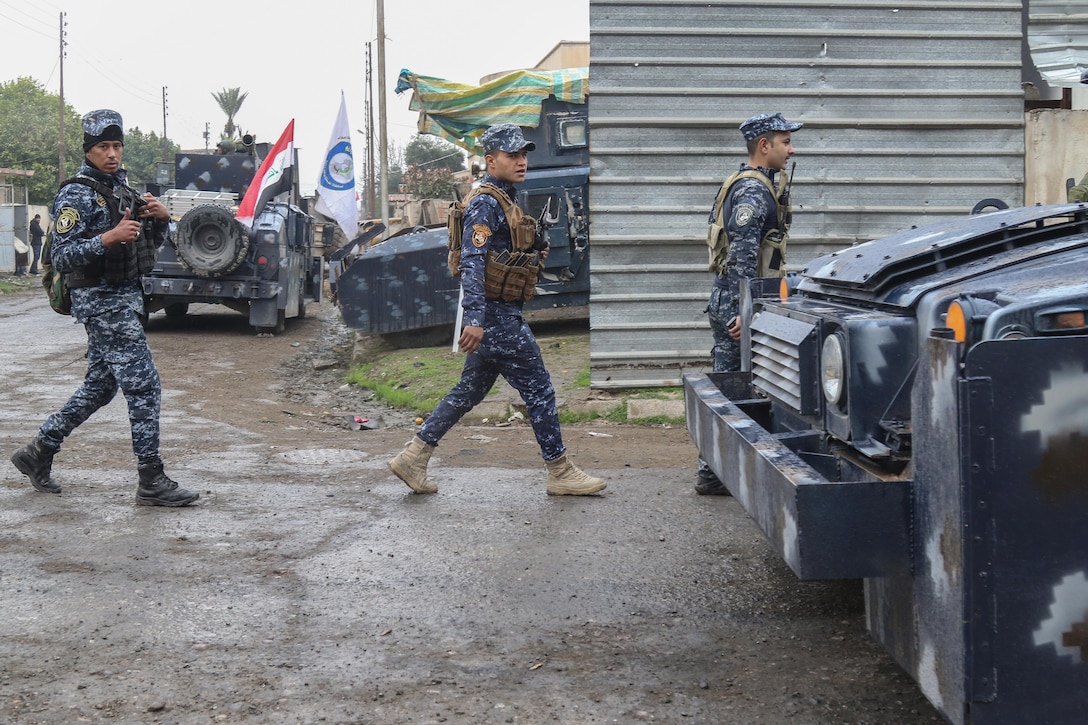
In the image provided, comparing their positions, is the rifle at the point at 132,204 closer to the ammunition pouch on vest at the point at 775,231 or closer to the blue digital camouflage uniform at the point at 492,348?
the blue digital camouflage uniform at the point at 492,348

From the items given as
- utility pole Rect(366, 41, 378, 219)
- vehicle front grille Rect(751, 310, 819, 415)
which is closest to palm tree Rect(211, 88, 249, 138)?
utility pole Rect(366, 41, 378, 219)

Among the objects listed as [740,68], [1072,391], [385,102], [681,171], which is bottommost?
[1072,391]

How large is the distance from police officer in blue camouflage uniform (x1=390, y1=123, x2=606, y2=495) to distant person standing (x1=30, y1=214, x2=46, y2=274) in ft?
90.6

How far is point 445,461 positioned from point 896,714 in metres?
3.92

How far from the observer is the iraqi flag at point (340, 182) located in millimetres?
19766

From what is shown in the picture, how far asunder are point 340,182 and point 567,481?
→ 15476 millimetres

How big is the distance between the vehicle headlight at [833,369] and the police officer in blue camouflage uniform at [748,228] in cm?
208

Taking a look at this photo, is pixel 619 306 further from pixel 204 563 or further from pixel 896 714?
pixel 896 714

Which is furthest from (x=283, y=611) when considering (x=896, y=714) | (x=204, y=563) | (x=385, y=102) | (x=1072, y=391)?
(x=385, y=102)

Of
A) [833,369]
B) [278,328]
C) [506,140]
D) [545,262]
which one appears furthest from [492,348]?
[278,328]

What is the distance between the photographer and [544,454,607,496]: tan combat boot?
5.46 meters

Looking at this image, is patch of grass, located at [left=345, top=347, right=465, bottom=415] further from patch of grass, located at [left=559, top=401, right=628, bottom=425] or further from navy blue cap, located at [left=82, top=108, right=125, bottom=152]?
navy blue cap, located at [left=82, top=108, right=125, bottom=152]

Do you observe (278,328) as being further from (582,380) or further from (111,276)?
(111,276)

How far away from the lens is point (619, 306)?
8297 millimetres
